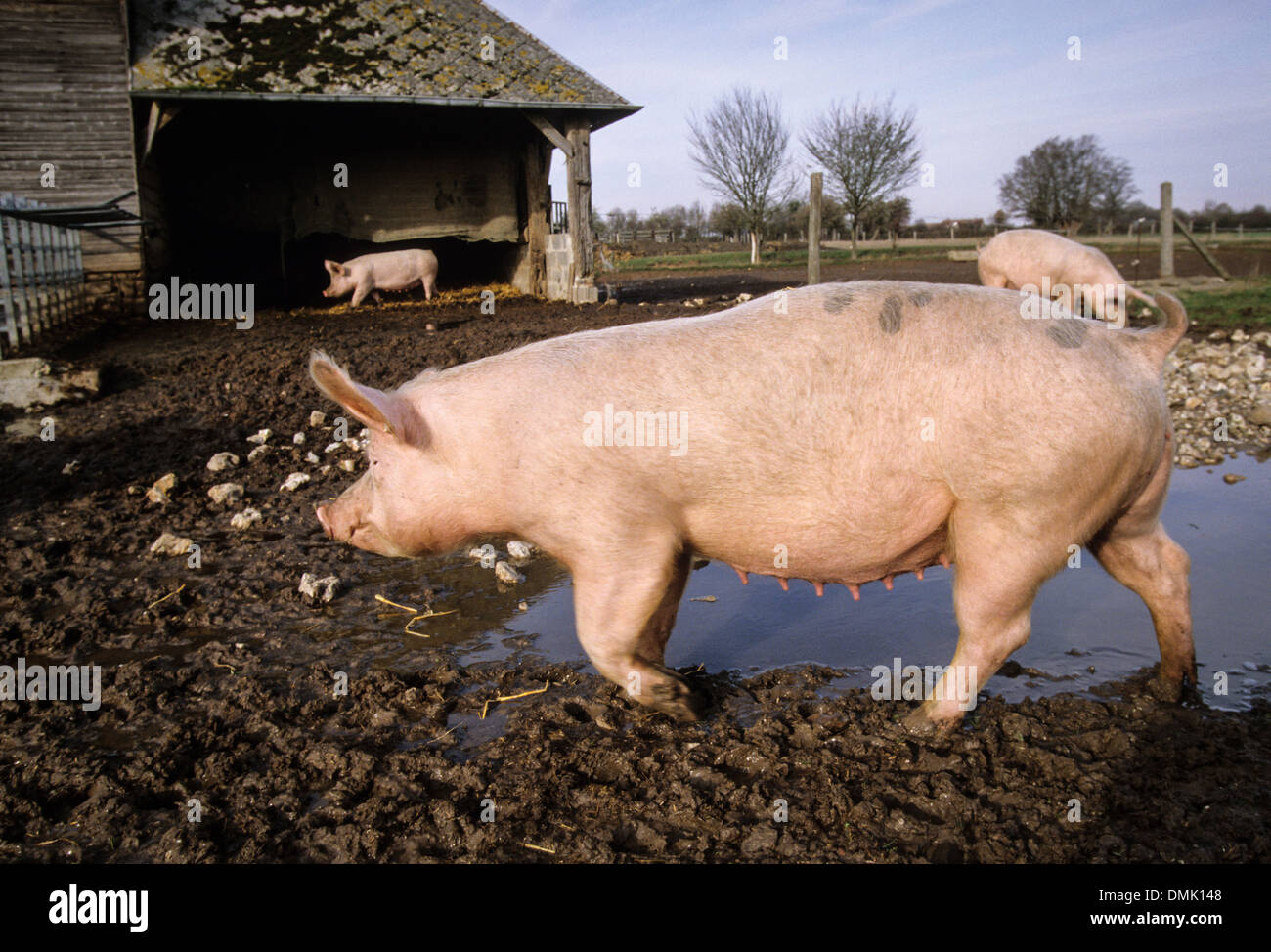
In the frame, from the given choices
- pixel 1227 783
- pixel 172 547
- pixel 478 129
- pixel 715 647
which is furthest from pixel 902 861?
pixel 478 129

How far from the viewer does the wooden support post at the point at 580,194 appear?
50.7 ft

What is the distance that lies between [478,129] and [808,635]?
15.9 m

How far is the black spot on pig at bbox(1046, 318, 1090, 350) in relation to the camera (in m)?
3.04

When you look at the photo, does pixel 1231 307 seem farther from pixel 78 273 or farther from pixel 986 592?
pixel 78 273

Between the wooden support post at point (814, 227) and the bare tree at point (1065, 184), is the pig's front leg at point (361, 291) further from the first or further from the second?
the bare tree at point (1065, 184)

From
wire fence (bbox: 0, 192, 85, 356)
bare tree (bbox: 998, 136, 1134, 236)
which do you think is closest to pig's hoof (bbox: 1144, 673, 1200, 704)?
wire fence (bbox: 0, 192, 85, 356)

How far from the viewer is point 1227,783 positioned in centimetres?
296

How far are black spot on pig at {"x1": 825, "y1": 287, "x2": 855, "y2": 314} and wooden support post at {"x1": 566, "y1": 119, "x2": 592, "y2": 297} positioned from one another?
12.7m

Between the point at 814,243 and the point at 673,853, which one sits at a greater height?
the point at 814,243

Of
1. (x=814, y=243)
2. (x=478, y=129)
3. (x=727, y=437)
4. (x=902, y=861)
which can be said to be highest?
(x=478, y=129)

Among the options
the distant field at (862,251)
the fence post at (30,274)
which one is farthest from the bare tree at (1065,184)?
the fence post at (30,274)

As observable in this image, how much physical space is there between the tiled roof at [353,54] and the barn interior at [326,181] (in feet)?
3.45

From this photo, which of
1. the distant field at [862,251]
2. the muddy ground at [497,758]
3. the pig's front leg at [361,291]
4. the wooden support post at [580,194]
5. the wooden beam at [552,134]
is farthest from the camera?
the distant field at [862,251]

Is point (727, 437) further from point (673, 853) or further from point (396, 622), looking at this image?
point (396, 622)
